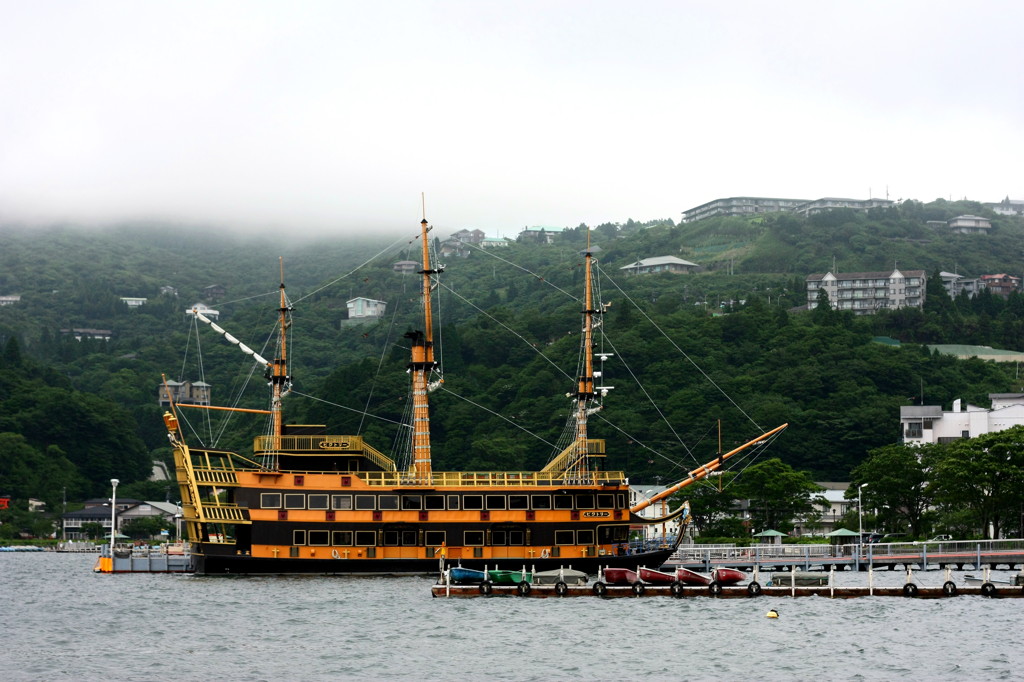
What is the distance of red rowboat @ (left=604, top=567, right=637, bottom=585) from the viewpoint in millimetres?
65062

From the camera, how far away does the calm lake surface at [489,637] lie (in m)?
45.4

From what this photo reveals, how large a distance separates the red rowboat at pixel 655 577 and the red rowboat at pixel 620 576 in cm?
39

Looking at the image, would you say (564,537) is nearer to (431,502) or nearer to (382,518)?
(431,502)

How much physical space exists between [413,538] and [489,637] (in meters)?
25.7

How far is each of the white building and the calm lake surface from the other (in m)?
64.3

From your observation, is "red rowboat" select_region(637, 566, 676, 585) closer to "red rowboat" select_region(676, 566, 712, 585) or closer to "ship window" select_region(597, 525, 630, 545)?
"red rowboat" select_region(676, 566, 712, 585)

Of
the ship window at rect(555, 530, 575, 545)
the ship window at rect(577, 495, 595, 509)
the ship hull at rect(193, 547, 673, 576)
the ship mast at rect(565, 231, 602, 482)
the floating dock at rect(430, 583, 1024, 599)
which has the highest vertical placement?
the ship mast at rect(565, 231, 602, 482)

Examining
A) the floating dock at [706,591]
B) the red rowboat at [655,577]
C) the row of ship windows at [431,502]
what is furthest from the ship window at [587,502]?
the red rowboat at [655,577]

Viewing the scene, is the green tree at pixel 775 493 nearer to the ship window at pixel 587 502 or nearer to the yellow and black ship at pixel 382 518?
the yellow and black ship at pixel 382 518

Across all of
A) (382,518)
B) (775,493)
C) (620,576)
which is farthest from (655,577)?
(775,493)

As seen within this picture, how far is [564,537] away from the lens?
255 feet

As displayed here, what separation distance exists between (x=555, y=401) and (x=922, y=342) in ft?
190

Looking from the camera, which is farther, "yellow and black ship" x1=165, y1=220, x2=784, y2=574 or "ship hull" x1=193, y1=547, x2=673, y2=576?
"ship hull" x1=193, y1=547, x2=673, y2=576

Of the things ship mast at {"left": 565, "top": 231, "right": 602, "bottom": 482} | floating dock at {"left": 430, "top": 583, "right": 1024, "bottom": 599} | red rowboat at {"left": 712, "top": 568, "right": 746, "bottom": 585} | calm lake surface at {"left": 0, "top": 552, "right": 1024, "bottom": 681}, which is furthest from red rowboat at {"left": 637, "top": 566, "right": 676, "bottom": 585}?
ship mast at {"left": 565, "top": 231, "right": 602, "bottom": 482}
